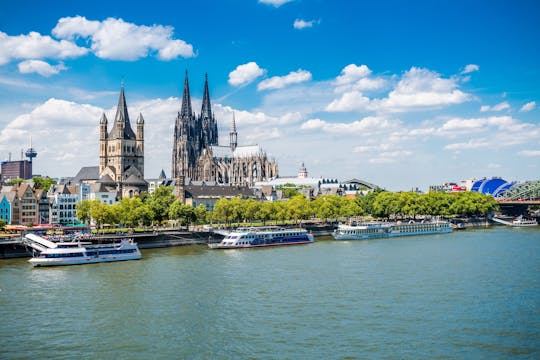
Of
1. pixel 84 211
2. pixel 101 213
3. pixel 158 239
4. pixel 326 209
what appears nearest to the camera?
pixel 158 239

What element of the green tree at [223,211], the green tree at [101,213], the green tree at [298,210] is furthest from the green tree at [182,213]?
the green tree at [298,210]

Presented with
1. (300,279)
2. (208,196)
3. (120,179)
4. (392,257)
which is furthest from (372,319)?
(120,179)

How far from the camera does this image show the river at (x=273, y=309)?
27453 mm

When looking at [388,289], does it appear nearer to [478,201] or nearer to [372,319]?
[372,319]

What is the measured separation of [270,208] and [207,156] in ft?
252

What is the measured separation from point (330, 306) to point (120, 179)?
8746cm

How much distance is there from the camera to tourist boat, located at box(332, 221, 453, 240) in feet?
277

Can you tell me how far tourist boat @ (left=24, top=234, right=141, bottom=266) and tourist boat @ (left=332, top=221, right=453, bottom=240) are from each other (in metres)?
34.2

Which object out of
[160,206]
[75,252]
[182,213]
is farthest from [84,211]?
[75,252]

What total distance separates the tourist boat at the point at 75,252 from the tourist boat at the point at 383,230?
112ft

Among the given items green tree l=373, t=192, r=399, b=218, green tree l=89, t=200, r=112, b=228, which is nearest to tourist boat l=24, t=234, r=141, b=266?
green tree l=89, t=200, r=112, b=228

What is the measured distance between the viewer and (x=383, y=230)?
8956 cm

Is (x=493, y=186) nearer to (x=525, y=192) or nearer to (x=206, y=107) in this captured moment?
(x=525, y=192)

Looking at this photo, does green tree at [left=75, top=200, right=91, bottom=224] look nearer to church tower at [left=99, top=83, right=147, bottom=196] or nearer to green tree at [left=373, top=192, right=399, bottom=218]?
church tower at [left=99, top=83, right=147, bottom=196]
